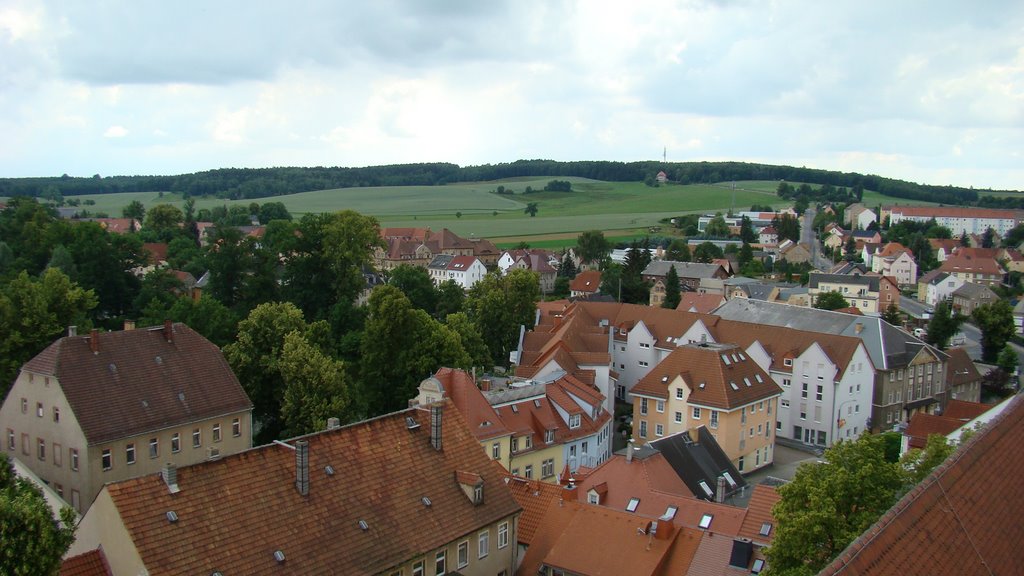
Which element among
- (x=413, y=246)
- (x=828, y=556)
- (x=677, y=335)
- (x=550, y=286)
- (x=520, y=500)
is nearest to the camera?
(x=828, y=556)

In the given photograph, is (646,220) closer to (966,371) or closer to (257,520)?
(966,371)

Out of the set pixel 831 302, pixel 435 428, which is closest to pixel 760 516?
pixel 435 428

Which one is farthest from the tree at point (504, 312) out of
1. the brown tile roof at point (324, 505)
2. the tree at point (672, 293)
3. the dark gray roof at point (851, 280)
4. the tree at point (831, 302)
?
the dark gray roof at point (851, 280)

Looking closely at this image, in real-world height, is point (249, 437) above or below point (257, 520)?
below

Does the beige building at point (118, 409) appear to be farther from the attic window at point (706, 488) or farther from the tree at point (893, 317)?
the tree at point (893, 317)

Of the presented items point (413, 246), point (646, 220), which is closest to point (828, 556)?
point (413, 246)
